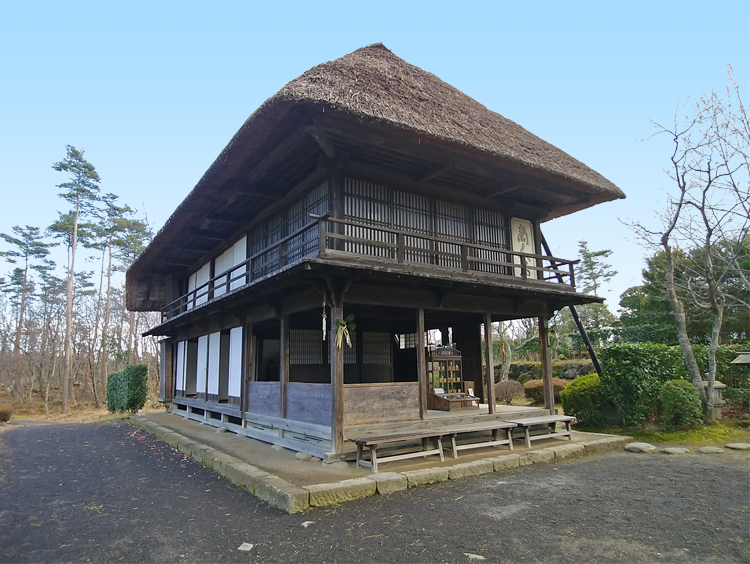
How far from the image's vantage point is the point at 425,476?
6871mm

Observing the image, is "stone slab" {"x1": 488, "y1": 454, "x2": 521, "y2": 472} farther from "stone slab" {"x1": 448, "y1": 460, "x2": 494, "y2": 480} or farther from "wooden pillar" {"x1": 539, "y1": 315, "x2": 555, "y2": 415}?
"wooden pillar" {"x1": 539, "y1": 315, "x2": 555, "y2": 415}

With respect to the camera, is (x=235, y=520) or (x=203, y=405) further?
(x=203, y=405)

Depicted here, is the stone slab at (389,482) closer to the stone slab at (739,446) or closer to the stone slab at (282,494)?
the stone slab at (282,494)

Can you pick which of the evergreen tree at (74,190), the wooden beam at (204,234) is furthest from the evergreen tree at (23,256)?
the wooden beam at (204,234)

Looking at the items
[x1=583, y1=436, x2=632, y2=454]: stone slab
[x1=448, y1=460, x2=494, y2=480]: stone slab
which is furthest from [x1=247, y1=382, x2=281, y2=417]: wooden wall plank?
[x1=583, y1=436, x2=632, y2=454]: stone slab

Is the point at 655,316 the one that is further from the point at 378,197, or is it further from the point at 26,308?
the point at 26,308

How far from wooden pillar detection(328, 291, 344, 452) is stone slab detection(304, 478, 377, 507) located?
4.06 feet

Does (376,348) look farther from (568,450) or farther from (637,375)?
(637,375)

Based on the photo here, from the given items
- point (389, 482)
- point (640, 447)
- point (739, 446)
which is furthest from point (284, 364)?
point (739, 446)

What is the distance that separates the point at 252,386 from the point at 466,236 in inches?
236

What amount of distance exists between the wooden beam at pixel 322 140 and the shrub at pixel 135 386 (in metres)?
16.0

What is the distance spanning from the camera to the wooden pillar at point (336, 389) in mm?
7609

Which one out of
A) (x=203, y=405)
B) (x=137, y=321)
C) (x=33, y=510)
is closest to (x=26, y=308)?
(x=137, y=321)

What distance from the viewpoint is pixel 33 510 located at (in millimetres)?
6109
